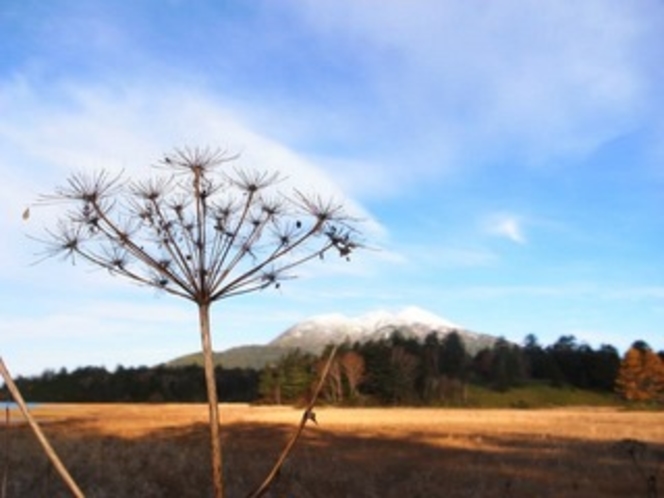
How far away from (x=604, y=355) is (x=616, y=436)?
14322cm

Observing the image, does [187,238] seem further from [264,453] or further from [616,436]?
[616,436]

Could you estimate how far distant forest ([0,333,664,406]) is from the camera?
134 m

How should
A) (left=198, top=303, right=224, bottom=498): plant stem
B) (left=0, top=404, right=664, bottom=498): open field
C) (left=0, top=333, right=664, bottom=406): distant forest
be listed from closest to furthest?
(left=198, top=303, right=224, bottom=498): plant stem → (left=0, top=404, right=664, bottom=498): open field → (left=0, top=333, right=664, bottom=406): distant forest

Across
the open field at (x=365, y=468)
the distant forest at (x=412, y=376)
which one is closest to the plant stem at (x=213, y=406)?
the open field at (x=365, y=468)

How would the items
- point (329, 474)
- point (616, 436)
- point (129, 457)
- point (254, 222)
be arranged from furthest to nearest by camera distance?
point (616, 436), point (129, 457), point (329, 474), point (254, 222)

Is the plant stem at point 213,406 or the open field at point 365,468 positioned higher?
the plant stem at point 213,406

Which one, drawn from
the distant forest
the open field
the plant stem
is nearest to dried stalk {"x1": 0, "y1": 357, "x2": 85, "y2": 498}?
the plant stem

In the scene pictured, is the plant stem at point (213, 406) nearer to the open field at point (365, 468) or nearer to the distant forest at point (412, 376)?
the open field at point (365, 468)

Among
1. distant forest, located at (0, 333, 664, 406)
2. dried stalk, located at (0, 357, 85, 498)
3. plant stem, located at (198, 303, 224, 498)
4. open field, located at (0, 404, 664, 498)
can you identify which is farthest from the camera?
distant forest, located at (0, 333, 664, 406)

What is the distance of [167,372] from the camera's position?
199m

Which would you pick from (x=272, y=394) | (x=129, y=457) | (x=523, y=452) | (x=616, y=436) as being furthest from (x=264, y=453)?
(x=272, y=394)

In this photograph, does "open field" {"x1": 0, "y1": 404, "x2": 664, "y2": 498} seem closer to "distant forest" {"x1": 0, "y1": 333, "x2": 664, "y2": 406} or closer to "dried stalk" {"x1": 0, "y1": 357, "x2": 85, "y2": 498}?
"dried stalk" {"x1": 0, "y1": 357, "x2": 85, "y2": 498}

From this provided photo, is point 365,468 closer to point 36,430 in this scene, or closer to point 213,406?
point 213,406

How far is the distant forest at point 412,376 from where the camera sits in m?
134
